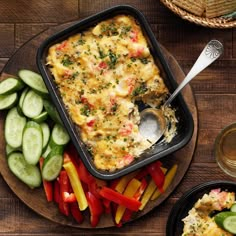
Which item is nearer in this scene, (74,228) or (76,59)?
(76,59)

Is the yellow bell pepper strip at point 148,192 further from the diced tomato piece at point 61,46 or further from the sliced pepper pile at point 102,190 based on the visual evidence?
the diced tomato piece at point 61,46

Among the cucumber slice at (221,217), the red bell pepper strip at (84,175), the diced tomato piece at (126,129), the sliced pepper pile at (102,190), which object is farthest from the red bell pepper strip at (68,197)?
the cucumber slice at (221,217)

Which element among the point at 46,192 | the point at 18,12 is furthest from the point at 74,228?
the point at 18,12

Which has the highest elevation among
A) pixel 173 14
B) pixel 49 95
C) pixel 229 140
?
pixel 173 14

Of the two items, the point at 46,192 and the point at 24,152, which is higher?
the point at 24,152

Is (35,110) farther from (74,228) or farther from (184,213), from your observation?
(184,213)

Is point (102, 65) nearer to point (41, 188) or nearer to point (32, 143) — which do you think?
point (32, 143)
